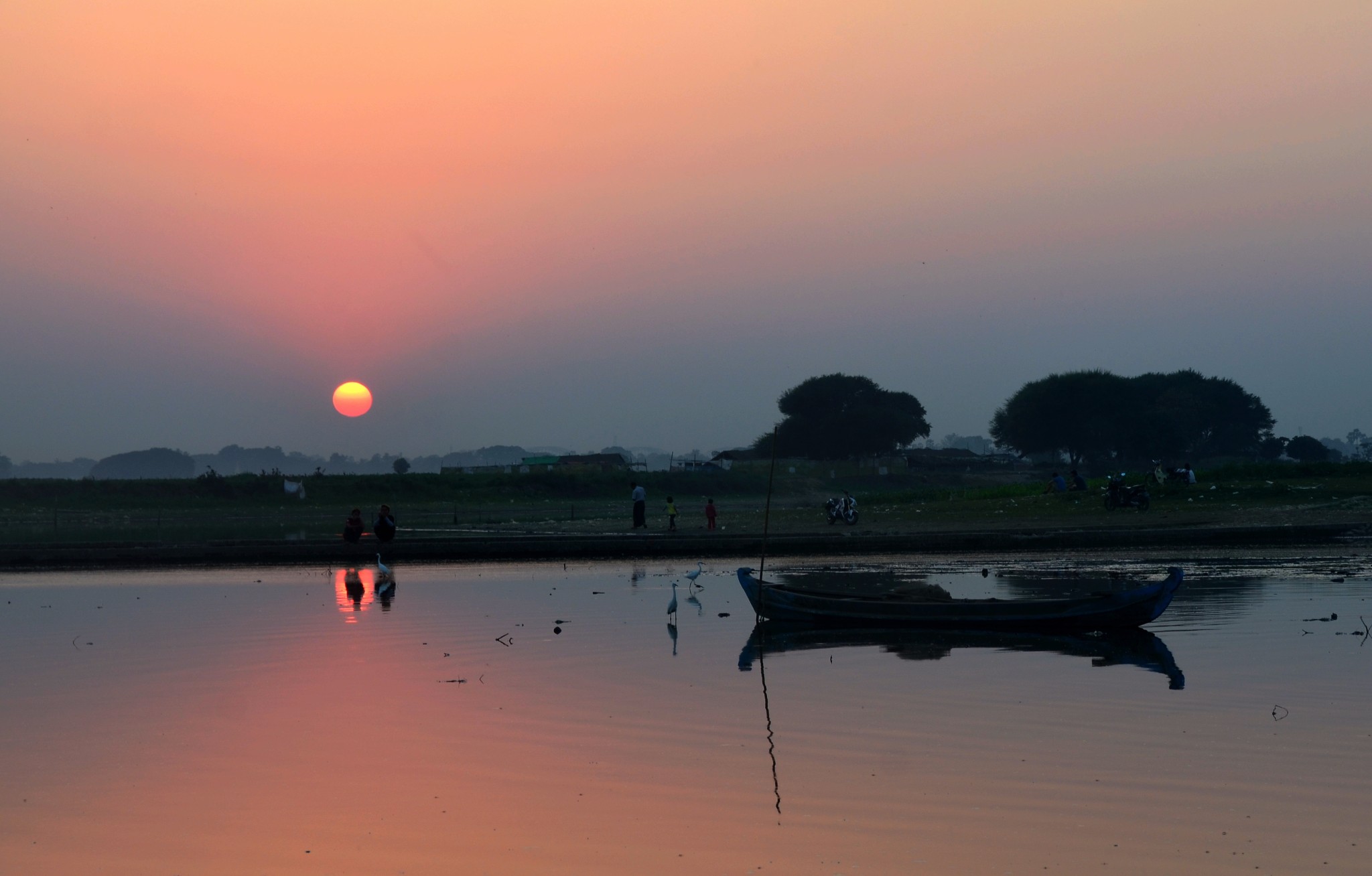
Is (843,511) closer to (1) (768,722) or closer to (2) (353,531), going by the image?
(2) (353,531)

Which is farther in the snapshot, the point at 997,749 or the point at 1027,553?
the point at 1027,553

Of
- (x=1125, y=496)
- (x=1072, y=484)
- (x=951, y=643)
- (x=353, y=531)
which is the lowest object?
(x=951, y=643)

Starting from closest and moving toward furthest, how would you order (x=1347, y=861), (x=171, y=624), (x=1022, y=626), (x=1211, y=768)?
(x=1347, y=861) → (x=1211, y=768) → (x=1022, y=626) → (x=171, y=624)

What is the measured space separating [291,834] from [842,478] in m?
116

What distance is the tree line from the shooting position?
12269 cm

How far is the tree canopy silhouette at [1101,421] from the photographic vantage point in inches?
4806

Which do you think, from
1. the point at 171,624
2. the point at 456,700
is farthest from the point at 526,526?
the point at 456,700

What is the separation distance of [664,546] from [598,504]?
50.8 metres

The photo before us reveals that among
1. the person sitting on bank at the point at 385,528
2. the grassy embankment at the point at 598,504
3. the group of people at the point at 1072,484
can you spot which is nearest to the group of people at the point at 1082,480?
the group of people at the point at 1072,484

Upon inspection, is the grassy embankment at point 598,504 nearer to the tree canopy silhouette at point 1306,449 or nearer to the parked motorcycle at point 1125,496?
the parked motorcycle at point 1125,496

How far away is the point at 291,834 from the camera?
10180mm

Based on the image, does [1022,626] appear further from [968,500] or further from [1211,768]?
[968,500]

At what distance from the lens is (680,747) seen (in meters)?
13.1

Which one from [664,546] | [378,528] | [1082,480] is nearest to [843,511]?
[1082,480]
